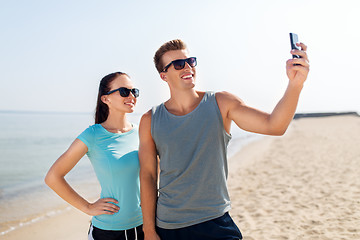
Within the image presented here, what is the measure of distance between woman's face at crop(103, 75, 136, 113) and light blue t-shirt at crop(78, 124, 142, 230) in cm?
32

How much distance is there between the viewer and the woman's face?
113 inches

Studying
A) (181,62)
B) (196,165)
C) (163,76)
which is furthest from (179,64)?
(196,165)

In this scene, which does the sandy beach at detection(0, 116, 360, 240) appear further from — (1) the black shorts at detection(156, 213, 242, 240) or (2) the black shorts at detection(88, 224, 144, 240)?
(1) the black shorts at detection(156, 213, 242, 240)

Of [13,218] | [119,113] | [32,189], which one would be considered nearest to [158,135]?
[119,113]

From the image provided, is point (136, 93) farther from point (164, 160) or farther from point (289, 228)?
point (289, 228)

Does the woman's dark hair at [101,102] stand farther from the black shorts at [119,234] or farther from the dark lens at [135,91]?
the black shorts at [119,234]

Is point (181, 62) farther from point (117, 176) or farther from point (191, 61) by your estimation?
point (117, 176)

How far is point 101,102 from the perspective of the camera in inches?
120

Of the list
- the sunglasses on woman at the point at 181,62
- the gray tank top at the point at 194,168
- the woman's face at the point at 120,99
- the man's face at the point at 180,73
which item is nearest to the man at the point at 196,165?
the gray tank top at the point at 194,168

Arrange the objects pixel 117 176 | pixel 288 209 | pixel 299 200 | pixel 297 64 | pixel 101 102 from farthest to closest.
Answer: pixel 299 200 → pixel 288 209 → pixel 101 102 → pixel 117 176 → pixel 297 64

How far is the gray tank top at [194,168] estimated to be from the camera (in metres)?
2.20

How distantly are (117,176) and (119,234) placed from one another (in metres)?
0.46

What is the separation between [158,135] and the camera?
2301 millimetres

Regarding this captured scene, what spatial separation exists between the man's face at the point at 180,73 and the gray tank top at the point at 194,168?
0.26m
